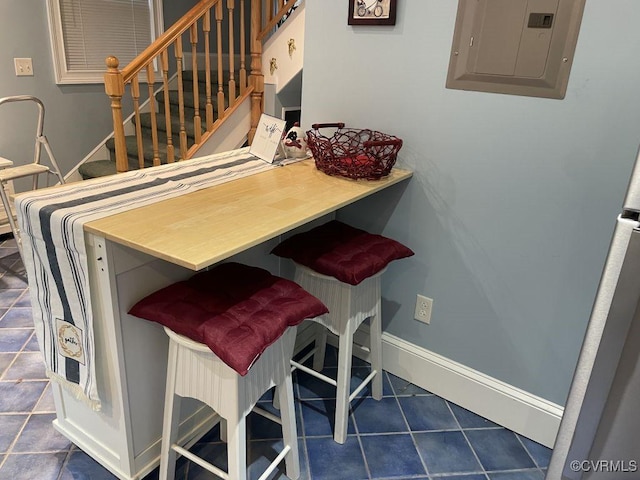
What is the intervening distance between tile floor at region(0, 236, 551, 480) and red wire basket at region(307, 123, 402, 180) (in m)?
0.96

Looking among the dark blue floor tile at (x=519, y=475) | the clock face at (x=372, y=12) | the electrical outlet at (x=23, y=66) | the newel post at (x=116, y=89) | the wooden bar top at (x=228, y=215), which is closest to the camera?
the wooden bar top at (x=228, y=215)

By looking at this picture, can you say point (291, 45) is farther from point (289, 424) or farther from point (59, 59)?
point (289, 424)

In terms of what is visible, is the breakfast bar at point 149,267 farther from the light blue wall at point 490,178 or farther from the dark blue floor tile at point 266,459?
the light blue wall at point 490,178

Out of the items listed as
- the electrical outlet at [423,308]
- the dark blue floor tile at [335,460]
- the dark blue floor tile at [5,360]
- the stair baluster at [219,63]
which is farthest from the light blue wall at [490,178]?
the dark blue floor tile at [5,360]

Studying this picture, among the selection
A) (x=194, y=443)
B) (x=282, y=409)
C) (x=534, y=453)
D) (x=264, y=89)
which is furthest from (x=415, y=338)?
(x=264, y=89)

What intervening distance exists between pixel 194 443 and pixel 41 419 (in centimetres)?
63

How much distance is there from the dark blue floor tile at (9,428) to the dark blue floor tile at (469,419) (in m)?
1.72

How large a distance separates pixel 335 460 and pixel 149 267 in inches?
38.4

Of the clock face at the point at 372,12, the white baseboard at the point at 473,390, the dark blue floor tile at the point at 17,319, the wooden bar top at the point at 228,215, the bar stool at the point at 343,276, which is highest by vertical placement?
the clock face at the point at 372,12

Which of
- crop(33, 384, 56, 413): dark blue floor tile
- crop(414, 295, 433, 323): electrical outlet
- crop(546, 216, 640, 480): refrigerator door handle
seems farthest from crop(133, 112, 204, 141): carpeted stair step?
crop(546, 216, 640, 480): refrigerator door handle

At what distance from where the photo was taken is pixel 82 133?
403 cm

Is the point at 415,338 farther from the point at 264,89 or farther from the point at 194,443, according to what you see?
the point at 264,89

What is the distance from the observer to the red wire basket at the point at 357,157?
182 centimetres

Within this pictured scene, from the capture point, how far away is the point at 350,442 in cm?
187
